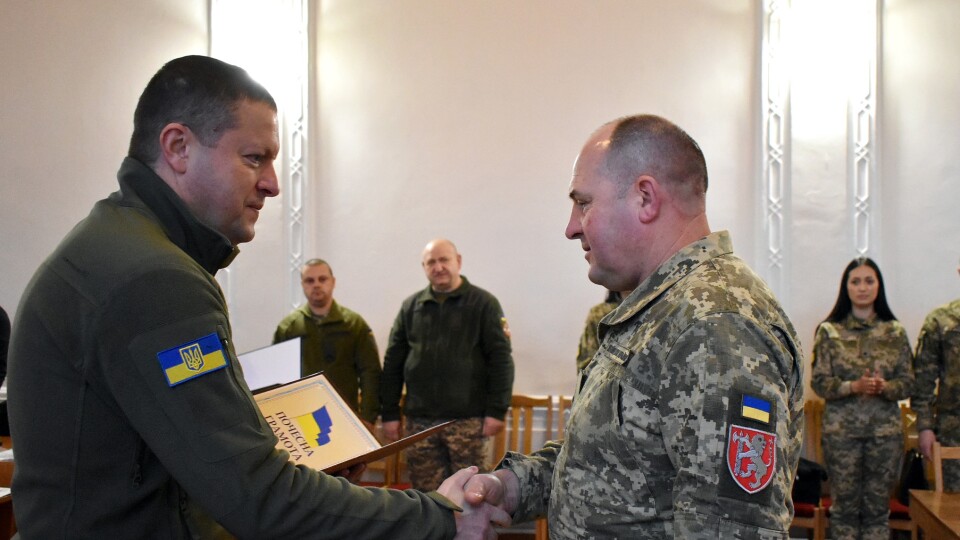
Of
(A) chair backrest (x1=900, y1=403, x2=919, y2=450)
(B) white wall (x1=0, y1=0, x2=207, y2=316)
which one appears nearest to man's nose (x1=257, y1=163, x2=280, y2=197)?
(A) chair backrest (x1=900, y1=403, x2=919, y2=450)

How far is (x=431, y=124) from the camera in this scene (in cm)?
581

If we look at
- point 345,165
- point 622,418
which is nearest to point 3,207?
point 345,165

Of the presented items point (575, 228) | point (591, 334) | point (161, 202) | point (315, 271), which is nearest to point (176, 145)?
point (161, 202)

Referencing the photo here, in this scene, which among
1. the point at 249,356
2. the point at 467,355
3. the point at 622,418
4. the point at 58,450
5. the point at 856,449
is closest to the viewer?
the point at 58,450

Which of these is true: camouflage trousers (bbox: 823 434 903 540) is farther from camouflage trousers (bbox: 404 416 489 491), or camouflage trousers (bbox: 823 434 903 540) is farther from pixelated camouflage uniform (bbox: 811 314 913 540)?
camouflage trousers (bbox: 404 416 489 491)

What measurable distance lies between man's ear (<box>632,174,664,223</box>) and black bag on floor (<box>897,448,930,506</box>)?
380cm

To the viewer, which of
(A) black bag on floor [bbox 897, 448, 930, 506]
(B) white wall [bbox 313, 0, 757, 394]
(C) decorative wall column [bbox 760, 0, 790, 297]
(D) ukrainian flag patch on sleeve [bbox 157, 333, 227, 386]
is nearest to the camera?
(D) ukrainian flag patch on sleeve [bbox 157, 333, 227, 386]

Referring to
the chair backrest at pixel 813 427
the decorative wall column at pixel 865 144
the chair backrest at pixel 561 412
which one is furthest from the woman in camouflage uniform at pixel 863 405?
the chair backrest at pixel 561 412

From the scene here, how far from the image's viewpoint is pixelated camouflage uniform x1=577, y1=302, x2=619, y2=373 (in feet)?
16.4

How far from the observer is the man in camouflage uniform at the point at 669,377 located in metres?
1.31

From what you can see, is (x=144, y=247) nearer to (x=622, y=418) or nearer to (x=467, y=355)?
(x=622, y=418)

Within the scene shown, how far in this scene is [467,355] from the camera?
15.9 ft

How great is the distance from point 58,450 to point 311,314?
12.5ft

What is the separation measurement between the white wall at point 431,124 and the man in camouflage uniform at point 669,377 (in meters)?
3.92
